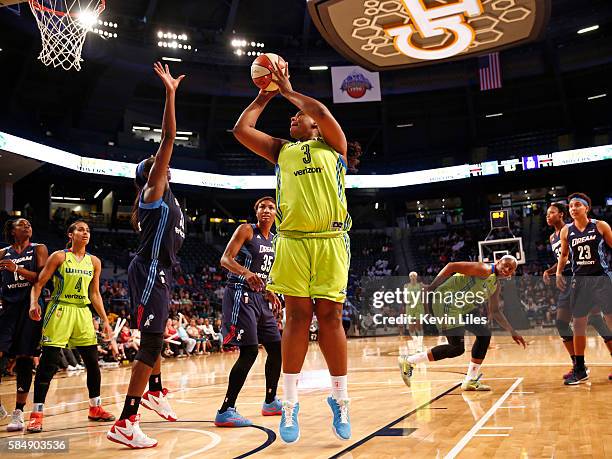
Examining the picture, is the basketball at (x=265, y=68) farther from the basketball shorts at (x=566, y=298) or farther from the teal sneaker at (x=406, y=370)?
the basketball shorts at (x=566, y=298)

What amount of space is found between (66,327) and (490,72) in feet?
86.5

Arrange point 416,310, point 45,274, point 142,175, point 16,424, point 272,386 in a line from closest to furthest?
point 142,175 < point 16,424 < point 272,386 < point 45,274 < point 416,310

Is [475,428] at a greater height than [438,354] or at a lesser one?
lesser

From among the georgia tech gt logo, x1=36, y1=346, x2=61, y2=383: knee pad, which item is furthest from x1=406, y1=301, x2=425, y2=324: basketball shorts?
x1=36, y1=346, x2=61, y2=383: knee pad

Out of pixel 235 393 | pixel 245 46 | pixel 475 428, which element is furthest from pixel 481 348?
pixel 245 46

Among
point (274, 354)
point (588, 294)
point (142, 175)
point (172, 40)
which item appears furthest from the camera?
point (172, 40)

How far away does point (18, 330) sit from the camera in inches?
212

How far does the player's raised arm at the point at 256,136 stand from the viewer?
3.95m

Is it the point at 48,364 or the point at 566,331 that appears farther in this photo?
the point at 566,331

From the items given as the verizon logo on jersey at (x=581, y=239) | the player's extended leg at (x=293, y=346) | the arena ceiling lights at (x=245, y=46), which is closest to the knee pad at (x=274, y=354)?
the player's extended leg at (x=293, y=346)

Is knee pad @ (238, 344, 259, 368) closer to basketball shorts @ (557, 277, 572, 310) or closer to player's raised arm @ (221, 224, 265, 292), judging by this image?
player's raised arm @ (221, 224, 265, 292)

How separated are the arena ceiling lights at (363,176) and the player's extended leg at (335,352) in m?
21.7

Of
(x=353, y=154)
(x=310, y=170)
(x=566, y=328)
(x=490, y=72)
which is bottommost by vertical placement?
(x=566, y=328)

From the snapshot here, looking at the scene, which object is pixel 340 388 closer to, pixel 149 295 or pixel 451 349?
pixel 149 295
